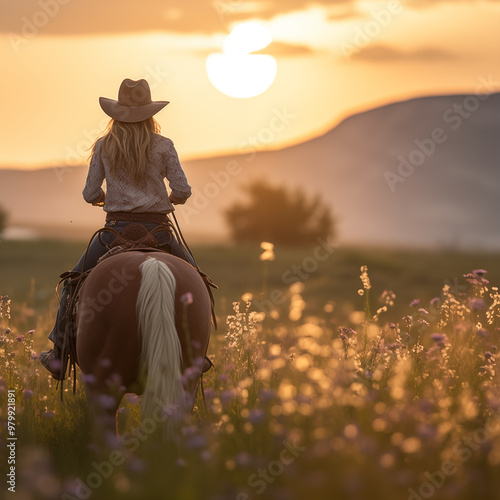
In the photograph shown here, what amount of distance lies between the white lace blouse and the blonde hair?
0.06 m

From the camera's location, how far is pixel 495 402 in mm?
3586

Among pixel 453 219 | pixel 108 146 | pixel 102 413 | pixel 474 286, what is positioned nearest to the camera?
pixel 102 413

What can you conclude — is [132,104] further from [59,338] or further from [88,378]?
[88,378]

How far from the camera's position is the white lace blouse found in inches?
223

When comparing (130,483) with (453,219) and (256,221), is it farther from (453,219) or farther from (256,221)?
(453,219)

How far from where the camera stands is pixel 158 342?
14.9ft

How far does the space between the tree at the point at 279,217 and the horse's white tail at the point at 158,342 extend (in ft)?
166

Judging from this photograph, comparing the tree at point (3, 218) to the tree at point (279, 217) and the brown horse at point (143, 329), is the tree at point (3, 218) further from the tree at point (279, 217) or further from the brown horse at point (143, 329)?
the brown horse at point (143, 329)

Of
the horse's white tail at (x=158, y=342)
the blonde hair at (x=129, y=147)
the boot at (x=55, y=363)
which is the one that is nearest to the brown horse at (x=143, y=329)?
the horse's white tail at (x=158, y=342)

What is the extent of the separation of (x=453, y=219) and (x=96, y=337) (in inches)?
6644

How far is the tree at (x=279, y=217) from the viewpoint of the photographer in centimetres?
5553

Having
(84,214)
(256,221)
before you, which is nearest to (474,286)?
(256,221)

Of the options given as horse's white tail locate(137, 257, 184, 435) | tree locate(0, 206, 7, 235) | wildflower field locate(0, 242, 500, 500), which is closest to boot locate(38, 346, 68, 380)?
wildflower field locate(0, 242, 500, 500)

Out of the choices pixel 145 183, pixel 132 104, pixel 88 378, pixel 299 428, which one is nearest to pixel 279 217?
pixel 132 104
